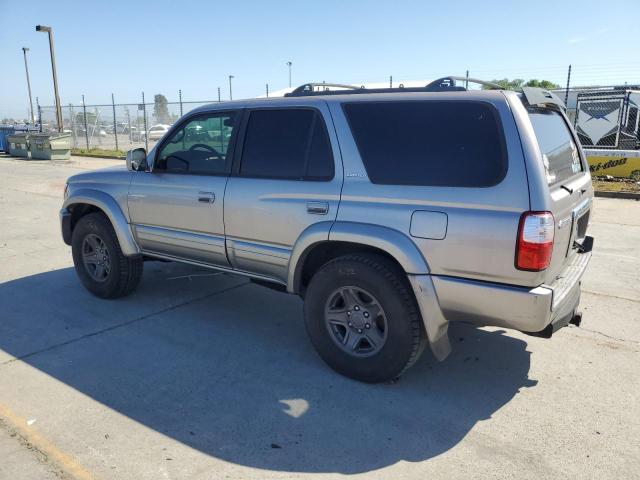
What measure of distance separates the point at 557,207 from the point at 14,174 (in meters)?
17.9

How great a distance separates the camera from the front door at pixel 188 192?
4.27 m

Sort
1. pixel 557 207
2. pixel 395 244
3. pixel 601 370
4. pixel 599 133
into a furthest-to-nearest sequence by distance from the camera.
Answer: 1. pixel 599 133
2. pixel 601 370
3. pixel 395 244
4. pixel 557 207

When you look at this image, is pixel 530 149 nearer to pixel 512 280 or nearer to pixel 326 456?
pixel 512 280

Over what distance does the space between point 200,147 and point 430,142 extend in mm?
2148

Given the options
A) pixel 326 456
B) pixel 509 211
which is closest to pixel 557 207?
pixel 509 211

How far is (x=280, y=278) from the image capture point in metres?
4.06

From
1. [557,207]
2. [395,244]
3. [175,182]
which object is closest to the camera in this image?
[557,207]

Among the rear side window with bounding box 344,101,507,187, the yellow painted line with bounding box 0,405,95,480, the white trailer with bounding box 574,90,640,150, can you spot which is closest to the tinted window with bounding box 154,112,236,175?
the rear side window with bounding box 344,101,507,187

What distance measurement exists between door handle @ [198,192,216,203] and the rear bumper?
1.88 metres

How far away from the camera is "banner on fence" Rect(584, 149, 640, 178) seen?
13.1m

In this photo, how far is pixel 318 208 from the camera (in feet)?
11.9

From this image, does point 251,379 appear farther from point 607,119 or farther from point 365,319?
point 607,119

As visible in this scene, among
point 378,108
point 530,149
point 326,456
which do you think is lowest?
point 326,456

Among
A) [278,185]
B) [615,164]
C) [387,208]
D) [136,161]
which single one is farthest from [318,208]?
[615,164]
